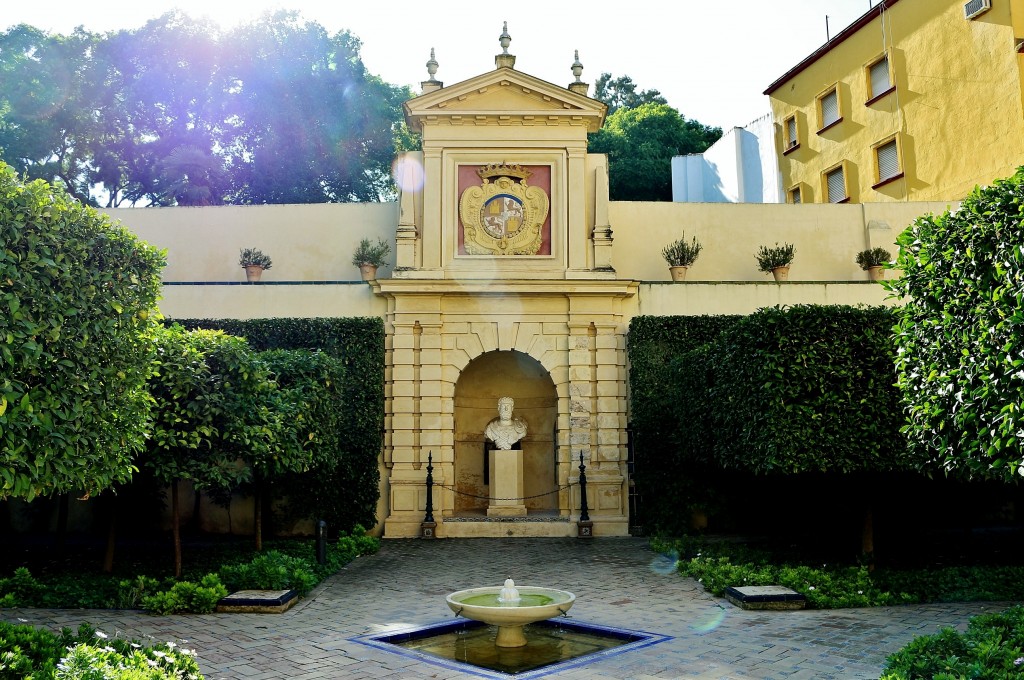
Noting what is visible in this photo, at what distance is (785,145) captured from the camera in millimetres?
29609

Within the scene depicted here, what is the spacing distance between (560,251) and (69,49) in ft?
70.2

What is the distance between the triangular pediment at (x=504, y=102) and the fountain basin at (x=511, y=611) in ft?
43.9

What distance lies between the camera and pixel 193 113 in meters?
30.1

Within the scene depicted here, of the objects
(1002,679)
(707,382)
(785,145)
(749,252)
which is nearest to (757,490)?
(707,382)

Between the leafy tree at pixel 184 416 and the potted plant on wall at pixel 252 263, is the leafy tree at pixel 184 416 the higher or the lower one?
Answer: the lower one

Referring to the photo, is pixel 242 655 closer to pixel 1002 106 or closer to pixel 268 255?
pixel 268 255

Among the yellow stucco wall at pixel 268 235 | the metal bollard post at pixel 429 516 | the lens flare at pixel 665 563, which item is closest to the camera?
the lens flare at pixel 665 563

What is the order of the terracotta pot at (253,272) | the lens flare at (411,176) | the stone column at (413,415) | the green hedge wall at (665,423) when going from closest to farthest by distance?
the green hedge wall at (665,423)
the stone column at (413,415)
the lens flare at (411,176)
the terracotta pot at (253,272)

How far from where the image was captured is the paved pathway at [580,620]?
7887 millimetres

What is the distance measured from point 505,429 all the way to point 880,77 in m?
16.9

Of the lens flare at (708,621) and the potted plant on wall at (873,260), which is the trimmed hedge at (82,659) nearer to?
the lens flare at (708,621)

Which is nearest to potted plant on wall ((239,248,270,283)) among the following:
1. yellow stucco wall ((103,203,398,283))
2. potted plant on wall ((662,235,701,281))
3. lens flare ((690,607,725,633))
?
yellow stucco wall ((103,203,398,283))

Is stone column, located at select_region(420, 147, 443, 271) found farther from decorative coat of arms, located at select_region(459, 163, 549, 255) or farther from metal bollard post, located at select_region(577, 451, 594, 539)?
metal bollard post, located at select_region(577, 451, 594, 539)

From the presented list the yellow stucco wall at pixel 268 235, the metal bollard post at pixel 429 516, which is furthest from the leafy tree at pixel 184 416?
the yellow stucco wall at pixel 268 235
